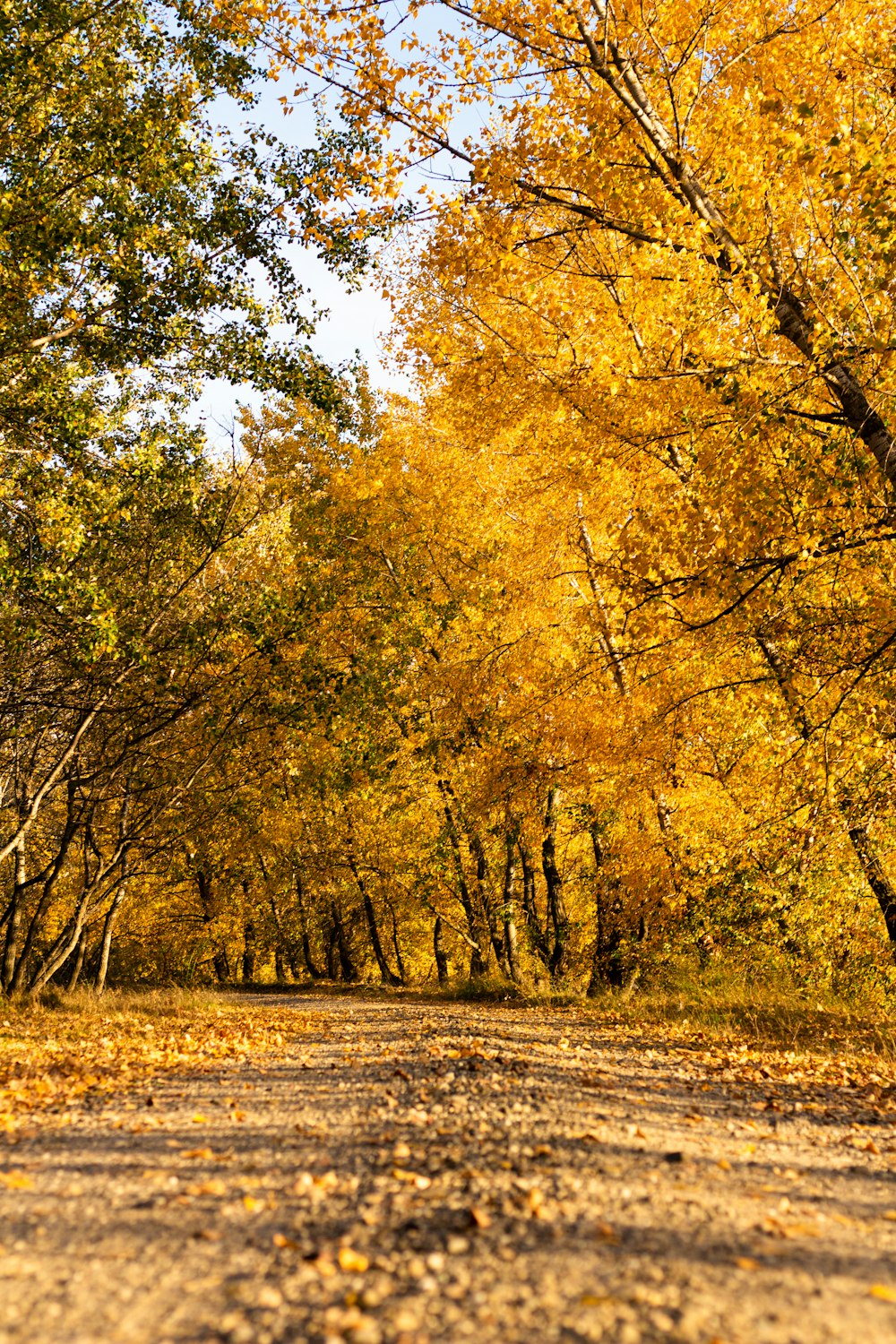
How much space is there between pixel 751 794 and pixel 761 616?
3.21 metres

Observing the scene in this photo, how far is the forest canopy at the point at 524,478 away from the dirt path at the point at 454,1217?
3.67 meters

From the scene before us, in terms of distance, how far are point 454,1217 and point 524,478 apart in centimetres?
1032

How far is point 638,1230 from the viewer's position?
9.41 ft

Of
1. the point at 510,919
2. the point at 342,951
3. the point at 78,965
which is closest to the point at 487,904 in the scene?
the point at 510,919

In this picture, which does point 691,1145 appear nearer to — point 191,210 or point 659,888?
point 659,888

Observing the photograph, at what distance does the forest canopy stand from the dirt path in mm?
3670

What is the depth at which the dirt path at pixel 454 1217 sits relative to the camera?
7.53 ft

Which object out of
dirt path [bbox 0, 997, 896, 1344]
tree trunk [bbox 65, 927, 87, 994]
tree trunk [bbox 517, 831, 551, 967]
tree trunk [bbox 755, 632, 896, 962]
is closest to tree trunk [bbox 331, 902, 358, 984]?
tree trunk [bbox 65, 927, 87, 994]

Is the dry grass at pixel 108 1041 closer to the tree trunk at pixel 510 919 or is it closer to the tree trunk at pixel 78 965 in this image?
the tree trunk at pixel 78 965

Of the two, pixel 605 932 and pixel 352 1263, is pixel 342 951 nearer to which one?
pixel 605 932

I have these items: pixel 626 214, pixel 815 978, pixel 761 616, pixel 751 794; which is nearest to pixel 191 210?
pixel 626 214

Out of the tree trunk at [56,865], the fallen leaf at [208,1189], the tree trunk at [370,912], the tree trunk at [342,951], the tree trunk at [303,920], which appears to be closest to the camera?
the fallen leaf at [208,1189]

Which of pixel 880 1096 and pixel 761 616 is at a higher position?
pixel 761 616

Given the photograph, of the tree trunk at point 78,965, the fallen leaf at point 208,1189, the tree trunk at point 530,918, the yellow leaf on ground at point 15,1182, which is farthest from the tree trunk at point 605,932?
the yellow leaf on ground at point 15,1182
